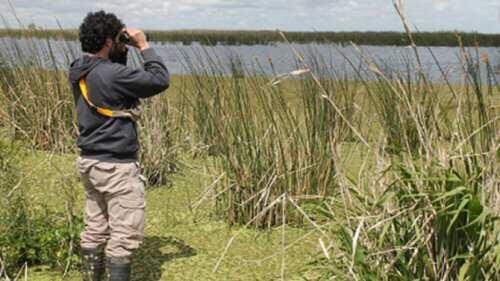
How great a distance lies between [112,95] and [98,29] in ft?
0.99

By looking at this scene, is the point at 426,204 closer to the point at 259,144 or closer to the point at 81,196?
the point at 259,144

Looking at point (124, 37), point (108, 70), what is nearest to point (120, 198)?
point (108, 70)

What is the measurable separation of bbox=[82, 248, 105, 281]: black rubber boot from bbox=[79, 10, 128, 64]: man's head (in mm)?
960

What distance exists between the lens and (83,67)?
328 cm

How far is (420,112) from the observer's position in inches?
106

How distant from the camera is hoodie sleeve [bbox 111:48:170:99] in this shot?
3.20 metres

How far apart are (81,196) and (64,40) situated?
2.27m

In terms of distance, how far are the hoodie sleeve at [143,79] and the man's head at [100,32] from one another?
13 cm

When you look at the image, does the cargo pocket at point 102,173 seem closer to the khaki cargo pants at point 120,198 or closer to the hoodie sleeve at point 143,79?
the khaki cargo pants at point 120,198

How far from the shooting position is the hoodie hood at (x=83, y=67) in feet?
10.7

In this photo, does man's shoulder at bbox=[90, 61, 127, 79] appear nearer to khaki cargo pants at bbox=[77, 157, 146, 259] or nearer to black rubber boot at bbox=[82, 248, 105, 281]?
khaki cargo pants at bbox=[77, 157, 146, 259]

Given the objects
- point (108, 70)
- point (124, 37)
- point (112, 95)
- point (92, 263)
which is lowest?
point (92, 263)

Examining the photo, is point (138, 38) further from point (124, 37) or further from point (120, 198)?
point (120, 198)

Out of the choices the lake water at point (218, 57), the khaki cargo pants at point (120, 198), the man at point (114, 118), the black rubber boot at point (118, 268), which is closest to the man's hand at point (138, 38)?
the man at point (114, 118)
